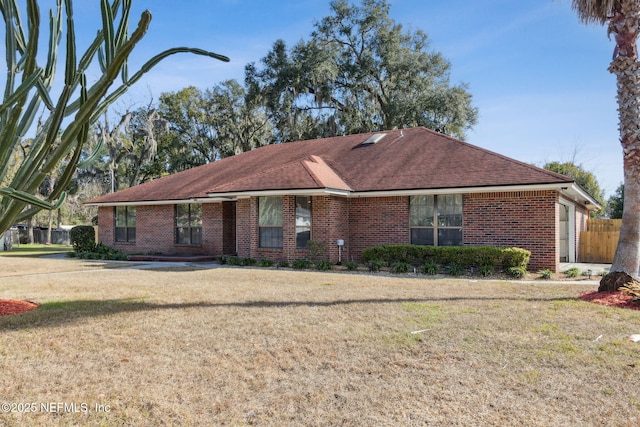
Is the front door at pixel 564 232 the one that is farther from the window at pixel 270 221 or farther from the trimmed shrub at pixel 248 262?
the trimmed shrub at pixel 248 262

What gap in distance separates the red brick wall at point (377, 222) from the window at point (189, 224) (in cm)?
733

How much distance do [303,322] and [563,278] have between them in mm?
9115

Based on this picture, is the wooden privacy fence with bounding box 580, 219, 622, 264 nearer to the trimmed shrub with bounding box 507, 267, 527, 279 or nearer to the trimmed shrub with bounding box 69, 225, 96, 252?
the trimmed shrub with bounding box 507, 267, 527, 279

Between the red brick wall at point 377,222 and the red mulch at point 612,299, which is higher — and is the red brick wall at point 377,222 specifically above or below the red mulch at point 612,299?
above

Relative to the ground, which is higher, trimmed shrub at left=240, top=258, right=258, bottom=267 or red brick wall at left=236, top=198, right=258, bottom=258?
red brick wall at left=236, top=198, right=258, bottom=258

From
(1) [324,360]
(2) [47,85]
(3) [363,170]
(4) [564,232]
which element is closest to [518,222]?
(3) [363,170]

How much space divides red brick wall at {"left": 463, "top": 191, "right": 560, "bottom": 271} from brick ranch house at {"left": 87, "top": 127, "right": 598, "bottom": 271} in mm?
29

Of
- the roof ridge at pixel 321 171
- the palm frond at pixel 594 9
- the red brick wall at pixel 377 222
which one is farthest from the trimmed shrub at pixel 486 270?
the palm frond at pixel 594 9

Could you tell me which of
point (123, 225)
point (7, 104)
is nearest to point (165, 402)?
point (7, 104)

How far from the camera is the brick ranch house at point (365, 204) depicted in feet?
45.9

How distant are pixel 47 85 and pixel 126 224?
1846cm

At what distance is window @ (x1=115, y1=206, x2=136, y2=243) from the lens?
2216 centimetres

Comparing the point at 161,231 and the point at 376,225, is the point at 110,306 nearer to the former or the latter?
the point at 376,225

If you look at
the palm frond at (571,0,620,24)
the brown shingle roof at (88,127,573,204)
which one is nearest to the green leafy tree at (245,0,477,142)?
the brown shingle roof at (88,127,573,204)
